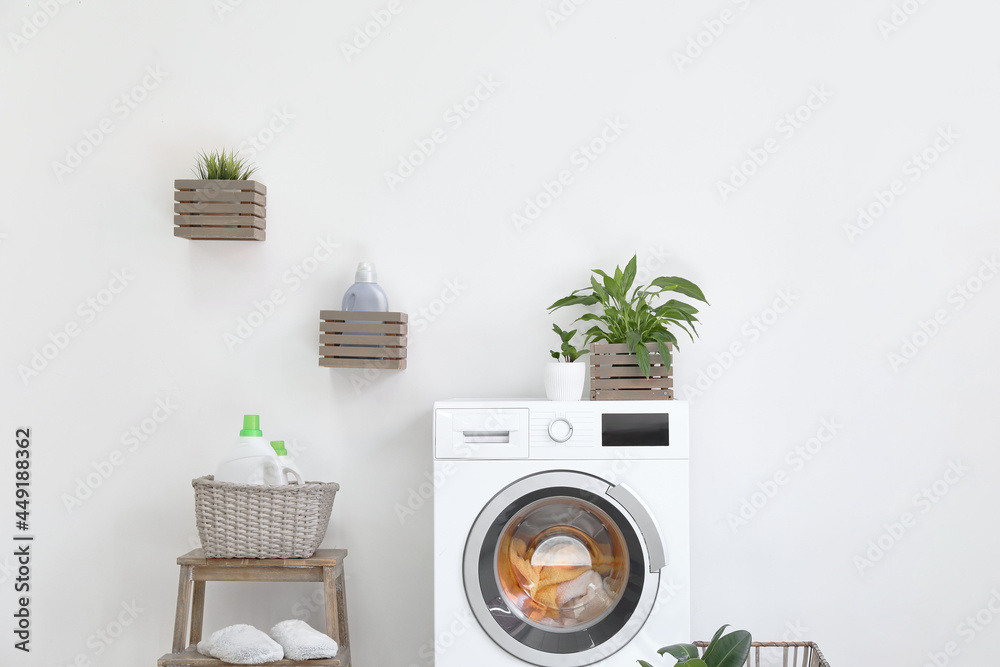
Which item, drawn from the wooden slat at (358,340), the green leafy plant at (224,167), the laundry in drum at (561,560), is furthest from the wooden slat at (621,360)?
the green leafy plant at (224,167)

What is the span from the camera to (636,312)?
228cm

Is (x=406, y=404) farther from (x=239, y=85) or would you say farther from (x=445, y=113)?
(x=239, y=85)

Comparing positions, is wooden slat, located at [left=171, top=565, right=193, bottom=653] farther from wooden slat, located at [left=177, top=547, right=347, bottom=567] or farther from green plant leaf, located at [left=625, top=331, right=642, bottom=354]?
green plant leaf, located at [left=625, top=331, right=642, bottom=354]

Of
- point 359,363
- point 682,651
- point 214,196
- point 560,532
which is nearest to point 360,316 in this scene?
point 359,363

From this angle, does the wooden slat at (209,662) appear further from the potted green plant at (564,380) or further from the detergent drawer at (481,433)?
the potted green plant at (564,380)

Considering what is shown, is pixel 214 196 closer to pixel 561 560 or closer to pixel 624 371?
pixel 624 371

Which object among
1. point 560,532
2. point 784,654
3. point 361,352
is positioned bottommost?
point 784,654

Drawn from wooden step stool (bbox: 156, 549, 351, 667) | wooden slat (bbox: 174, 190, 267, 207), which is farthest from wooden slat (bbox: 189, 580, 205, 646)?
wooden slat (bbox: 174, 190, 267, 207)

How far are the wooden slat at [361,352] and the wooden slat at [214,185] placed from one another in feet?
1.72

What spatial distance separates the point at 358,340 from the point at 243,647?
87cm

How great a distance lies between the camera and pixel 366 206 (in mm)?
2455

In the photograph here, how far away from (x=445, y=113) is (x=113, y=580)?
1.78m

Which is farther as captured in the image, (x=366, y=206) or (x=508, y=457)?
(x=366, y=206)

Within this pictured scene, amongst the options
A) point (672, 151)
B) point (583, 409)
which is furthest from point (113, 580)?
point (672, 151)
